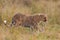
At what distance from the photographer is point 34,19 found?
346 inches

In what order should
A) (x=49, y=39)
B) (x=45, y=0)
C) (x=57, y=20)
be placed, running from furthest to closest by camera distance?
(x=45, y=0), (x=57, y=20), (x=49, y=39)

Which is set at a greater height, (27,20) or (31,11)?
(31,11)

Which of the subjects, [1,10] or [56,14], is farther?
[56,14]

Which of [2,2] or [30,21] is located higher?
[2,2]

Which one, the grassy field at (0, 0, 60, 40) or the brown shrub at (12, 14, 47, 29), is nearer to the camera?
the grassy field at (0, 0, 60, 40)

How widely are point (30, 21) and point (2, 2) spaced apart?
1.15m

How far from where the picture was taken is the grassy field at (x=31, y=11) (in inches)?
271

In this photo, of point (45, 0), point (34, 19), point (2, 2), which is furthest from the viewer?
point (45, 0)

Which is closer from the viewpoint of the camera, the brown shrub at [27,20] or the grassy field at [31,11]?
the grassy field at [31,11]

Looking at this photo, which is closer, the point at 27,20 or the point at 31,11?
the point at 27,20

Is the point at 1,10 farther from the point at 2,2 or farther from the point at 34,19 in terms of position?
the point at 34,19

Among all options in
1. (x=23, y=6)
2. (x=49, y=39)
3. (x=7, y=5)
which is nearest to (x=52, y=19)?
(x=23, y=6)

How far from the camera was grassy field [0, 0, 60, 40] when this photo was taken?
6884 mm

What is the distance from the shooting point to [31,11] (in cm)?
1137
